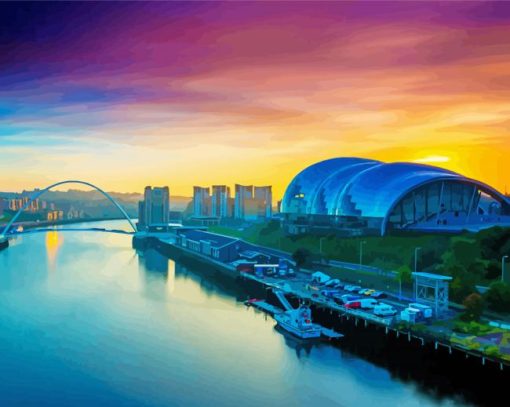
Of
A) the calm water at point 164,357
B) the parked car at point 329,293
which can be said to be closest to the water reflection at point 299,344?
the calm water at point 164,357

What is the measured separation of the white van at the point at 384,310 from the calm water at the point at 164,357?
230 cm

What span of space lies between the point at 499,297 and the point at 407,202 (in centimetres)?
1256

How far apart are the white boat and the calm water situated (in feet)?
1.44

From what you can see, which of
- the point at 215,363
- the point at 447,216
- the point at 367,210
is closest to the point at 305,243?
the point at 367,210

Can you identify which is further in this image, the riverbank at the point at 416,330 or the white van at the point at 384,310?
the white van at the point at 384,310

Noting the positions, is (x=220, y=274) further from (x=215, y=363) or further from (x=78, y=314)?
(x=215, y=363)

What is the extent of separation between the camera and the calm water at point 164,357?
12883mm

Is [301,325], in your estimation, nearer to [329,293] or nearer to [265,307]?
[329,293]

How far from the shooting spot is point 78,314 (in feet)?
68.5

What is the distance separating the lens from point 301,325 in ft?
56.4

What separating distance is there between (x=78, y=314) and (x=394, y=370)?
12.3 metres

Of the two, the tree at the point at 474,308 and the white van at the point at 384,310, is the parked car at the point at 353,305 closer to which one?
the white van at the point at 384,310

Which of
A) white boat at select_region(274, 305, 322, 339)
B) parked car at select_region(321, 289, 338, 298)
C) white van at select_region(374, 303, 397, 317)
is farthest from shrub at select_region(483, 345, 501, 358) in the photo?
parked car at select_region(321, 289, 338, 298)

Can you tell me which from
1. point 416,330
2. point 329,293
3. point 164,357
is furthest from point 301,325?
point 164,357
